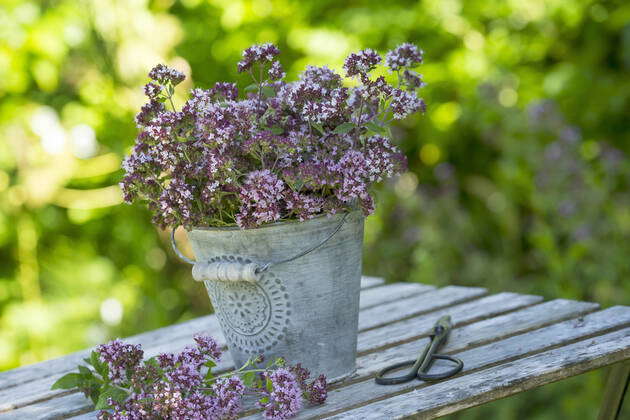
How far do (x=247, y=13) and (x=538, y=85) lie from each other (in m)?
1.40

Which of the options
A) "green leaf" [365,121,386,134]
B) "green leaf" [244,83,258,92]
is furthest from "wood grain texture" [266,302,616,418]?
"green leaf" [244,83,258,92]

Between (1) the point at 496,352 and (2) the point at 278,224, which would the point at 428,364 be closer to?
(1) the point at 496,352

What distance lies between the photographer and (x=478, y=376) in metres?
1.22

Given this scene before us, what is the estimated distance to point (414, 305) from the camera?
5.82 feet

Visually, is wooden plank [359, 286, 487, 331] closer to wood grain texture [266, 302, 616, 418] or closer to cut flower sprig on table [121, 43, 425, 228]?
wood grain texture [266, 302, 616, 418]

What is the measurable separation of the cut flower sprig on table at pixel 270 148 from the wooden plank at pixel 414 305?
494 mm

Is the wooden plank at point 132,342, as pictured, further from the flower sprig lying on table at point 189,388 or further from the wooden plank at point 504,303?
the flower sprig lying on table at point 189,388

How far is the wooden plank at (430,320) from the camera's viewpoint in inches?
60.0

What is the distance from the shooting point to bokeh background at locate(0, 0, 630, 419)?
337 cm

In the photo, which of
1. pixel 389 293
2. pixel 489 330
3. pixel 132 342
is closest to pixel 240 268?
pixel 489 330

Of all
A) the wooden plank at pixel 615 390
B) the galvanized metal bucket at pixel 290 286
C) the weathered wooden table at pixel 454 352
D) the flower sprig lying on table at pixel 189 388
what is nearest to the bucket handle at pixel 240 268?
the galvanized metal bucket at pixel 290 286

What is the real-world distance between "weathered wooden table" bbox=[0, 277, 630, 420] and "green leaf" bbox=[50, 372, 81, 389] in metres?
0.05

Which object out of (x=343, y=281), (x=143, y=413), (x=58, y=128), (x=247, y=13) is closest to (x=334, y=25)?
(x=247, y=13)

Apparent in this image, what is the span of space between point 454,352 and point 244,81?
2806mm
